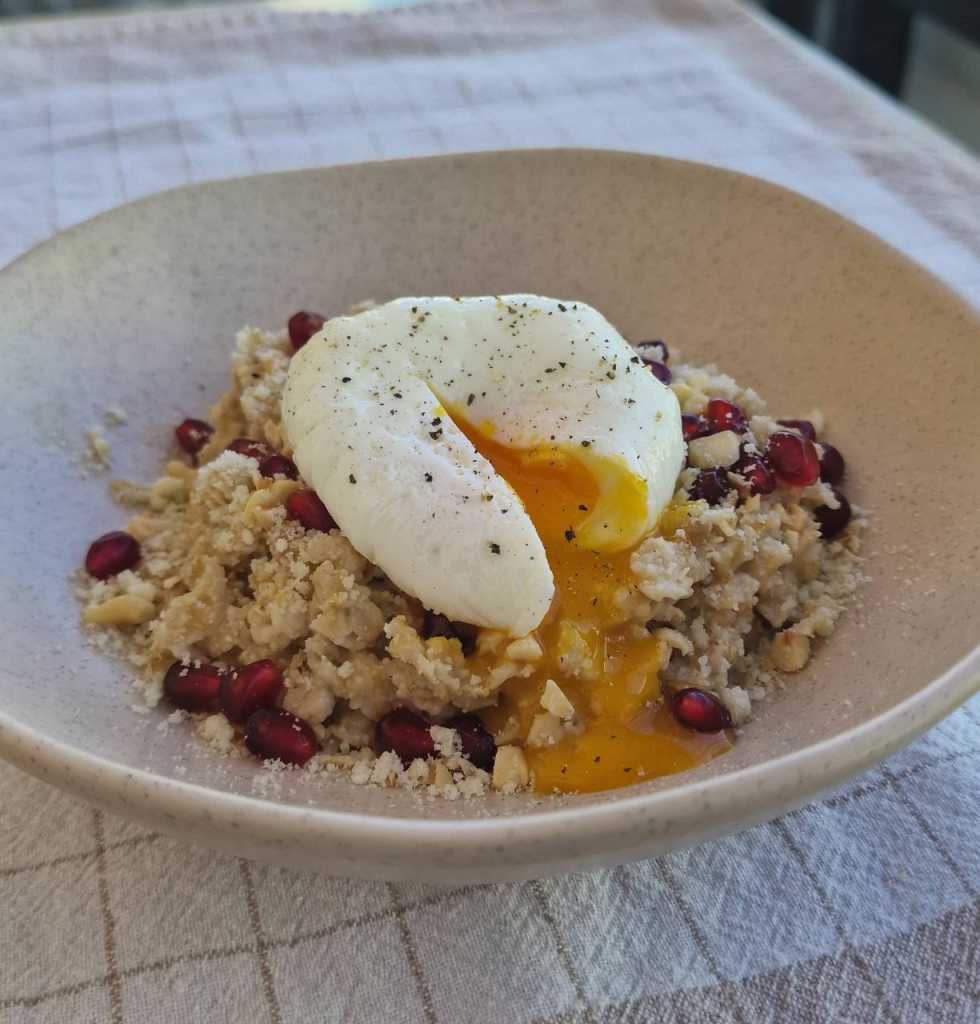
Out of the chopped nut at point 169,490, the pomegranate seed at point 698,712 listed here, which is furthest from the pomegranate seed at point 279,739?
the chopped nut at point 169,490

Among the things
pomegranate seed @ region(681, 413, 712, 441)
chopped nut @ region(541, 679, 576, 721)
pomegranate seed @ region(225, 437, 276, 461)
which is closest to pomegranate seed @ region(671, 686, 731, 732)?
chopped nut @ region(541, 679, 576, 721)

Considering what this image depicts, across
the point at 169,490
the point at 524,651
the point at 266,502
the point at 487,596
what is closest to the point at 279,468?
the point at 266,502

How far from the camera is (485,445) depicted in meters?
2.30

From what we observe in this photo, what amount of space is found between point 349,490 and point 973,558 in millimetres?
1189

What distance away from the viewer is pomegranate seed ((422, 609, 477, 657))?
204 centimetres

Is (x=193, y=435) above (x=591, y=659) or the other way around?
the other way around

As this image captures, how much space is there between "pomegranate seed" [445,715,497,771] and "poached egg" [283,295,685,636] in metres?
0.19

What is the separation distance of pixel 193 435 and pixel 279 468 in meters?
0.51

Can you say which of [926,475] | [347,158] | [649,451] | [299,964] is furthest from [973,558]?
[347,158]

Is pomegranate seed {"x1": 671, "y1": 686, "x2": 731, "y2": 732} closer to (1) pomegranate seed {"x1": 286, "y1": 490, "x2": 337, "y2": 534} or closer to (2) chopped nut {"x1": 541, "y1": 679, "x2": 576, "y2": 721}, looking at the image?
(2) chopped nut {"x1": 541, "y1": 679, "x2": 576, "y2": 721}

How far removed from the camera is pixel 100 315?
109 inches

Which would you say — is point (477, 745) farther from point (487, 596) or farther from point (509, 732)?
point (487, 596)

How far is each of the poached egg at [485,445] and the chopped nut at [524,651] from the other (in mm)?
28

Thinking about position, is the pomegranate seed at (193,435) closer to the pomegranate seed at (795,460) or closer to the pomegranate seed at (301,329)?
the pomegranate seed at (301,329)
